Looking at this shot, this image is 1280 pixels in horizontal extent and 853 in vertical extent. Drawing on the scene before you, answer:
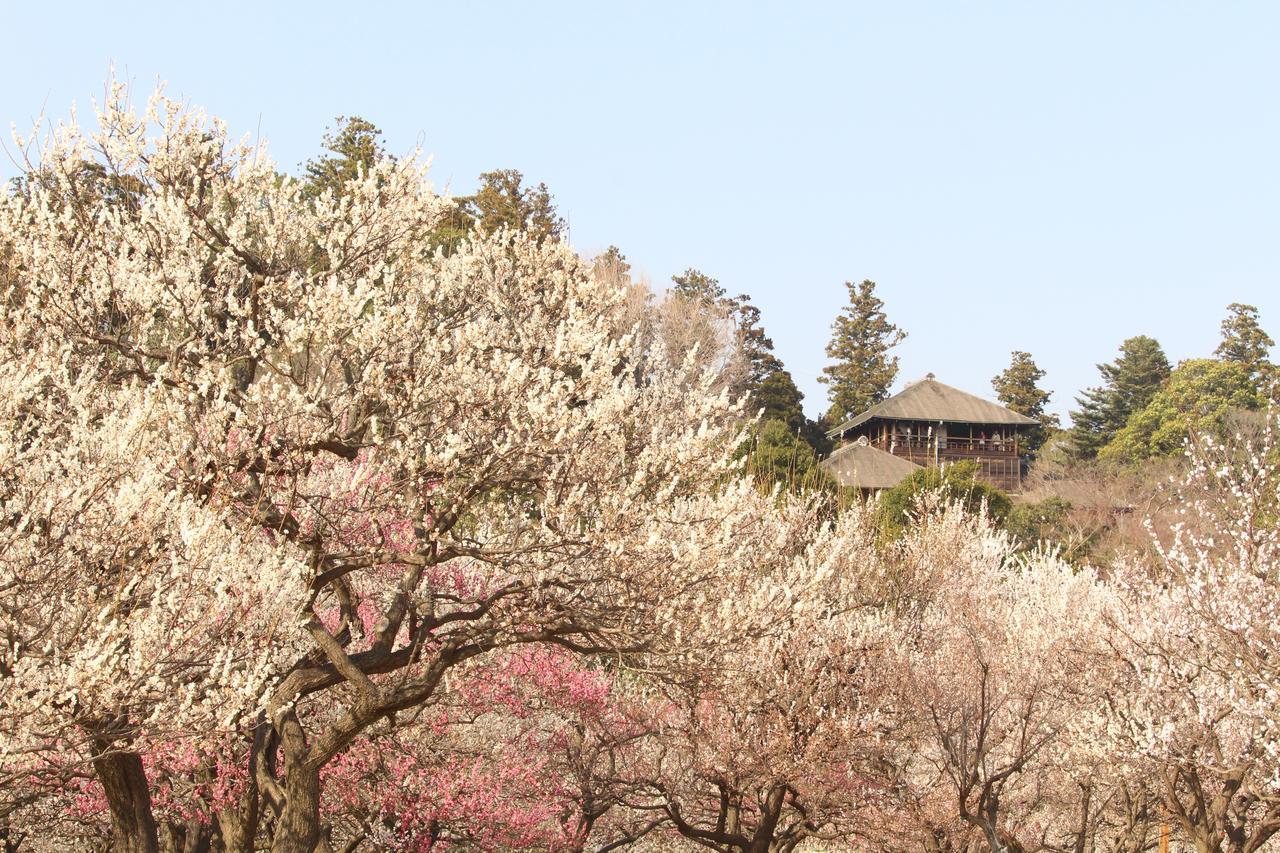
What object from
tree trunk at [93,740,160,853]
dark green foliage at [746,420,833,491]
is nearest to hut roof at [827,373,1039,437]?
dark green foliage at [746,420,833,491]

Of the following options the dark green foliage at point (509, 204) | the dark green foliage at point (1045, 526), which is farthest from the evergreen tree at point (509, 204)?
the dark green foliage at point (1045, 526)

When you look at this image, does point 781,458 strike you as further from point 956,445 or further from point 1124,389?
point 1124,389

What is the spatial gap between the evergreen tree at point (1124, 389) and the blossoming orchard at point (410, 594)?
61.5 metres

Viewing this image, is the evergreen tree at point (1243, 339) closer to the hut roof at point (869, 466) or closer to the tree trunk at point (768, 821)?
the hut roof at point (869, 466)

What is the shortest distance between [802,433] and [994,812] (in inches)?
1640

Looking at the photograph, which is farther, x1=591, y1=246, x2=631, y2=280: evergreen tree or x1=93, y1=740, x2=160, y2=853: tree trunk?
x1=591, y1=246, x2=631, y2=280: evergreen tree

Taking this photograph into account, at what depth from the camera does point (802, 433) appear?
55938mm

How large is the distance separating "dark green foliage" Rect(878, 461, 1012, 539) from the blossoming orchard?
14.3 m

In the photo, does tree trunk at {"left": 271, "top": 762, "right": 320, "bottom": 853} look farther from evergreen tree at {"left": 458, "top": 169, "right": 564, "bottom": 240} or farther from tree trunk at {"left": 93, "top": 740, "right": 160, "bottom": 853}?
evergreen tree at {"left": 458, "top": 169, "right": 564, "bottom": 240}

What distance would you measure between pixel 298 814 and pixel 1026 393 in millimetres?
78716

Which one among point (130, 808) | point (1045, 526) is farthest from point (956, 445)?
point (130, 808)

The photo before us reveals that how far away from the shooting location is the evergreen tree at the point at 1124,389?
2950 inches

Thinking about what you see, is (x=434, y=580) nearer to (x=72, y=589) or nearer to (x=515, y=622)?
(x=515, y=622)

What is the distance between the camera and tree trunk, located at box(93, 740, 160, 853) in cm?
939
